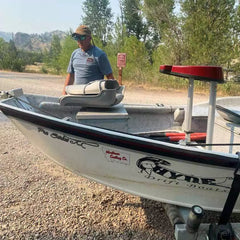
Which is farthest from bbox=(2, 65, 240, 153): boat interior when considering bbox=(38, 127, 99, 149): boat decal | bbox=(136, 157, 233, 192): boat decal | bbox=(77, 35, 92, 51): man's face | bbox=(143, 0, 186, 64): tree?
bbox=(143, 0, 186, 64): tree

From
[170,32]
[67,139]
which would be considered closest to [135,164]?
[67,139]

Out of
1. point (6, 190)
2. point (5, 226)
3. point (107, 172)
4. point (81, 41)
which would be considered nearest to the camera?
point (107, 172)

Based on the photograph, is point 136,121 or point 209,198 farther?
point 136,121

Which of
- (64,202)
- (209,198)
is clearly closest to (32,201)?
(64,202)

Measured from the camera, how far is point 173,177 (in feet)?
6.66

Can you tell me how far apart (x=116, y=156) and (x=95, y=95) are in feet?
2.65

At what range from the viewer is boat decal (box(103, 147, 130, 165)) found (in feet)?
6.66

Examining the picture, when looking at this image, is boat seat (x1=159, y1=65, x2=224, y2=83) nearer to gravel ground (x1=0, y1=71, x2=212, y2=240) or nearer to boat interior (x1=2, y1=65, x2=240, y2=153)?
boat interior (x1=2, y1=65, x2=240, y2=153)

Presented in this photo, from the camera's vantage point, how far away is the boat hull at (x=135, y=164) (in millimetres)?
1906

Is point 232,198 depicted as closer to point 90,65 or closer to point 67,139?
point 67,139

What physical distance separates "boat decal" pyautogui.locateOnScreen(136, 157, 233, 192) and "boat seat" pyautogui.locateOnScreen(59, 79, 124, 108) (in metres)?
0.86

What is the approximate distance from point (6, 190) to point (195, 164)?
2200 mm

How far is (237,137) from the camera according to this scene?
2.34m

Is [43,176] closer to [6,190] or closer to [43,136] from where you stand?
[6,190]
